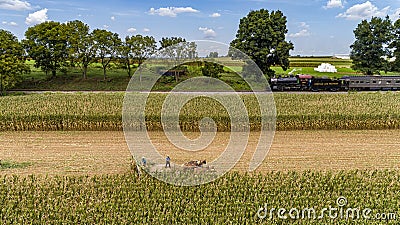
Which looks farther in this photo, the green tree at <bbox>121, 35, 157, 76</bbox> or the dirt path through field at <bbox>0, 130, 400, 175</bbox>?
the green tree at <bbox>121, 35, 157, 76</bbox>

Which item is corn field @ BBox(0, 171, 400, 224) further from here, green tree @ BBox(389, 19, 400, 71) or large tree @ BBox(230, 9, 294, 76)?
green tree @ BBox(389, 19, 400, 71)

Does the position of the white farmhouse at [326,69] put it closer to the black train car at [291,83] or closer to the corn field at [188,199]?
the black train car at [291,83]

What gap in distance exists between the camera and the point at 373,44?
3947cm

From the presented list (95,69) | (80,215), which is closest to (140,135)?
(80,215)

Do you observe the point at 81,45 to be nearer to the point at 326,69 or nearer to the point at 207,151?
the point at 207,151

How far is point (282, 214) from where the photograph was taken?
9211mm

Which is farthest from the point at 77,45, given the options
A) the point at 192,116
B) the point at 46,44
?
the point at 192,116

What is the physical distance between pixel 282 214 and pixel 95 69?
3706 cm

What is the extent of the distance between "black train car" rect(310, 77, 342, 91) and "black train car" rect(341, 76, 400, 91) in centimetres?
79

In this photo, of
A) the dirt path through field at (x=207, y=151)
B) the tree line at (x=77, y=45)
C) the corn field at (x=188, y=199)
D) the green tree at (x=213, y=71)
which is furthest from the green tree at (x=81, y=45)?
the corn field at (x=188, y=199)

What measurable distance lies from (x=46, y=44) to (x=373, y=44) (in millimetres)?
34110

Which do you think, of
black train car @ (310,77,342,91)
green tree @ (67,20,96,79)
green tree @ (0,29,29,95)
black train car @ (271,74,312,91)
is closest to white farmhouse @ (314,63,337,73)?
black train car @ (310,77,342,91)

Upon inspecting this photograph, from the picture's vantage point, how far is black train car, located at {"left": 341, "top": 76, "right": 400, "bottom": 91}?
33.9 meters

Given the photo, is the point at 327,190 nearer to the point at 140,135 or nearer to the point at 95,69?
the point at 140,135
